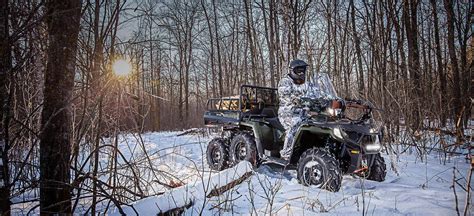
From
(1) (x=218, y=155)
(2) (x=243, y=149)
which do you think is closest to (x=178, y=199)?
(2) (x=243, y=149)

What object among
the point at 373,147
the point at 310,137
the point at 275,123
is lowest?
the point at 373,147

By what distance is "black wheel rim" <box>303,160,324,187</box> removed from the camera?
3986mm

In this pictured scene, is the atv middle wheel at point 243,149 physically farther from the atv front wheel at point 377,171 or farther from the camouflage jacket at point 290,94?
the atv front wheel at point 377,171

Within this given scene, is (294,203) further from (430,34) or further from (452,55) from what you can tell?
(430,34)

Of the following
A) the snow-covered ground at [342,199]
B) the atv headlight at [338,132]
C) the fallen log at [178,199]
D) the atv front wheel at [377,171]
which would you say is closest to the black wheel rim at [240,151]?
the snow-covered ground at [342,199]

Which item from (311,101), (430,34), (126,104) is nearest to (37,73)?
(126,104)

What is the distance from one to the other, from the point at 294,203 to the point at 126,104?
2248mm

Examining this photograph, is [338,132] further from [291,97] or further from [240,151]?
[240,151]

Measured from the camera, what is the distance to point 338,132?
398cm

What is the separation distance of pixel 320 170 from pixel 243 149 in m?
2.11

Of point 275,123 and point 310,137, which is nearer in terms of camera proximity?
point 310,137

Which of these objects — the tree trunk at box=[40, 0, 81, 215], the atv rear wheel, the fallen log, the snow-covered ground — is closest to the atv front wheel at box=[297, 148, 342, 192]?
the snow-covered ground

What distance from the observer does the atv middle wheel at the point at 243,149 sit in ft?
17.9

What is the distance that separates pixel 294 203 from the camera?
11.1ft
